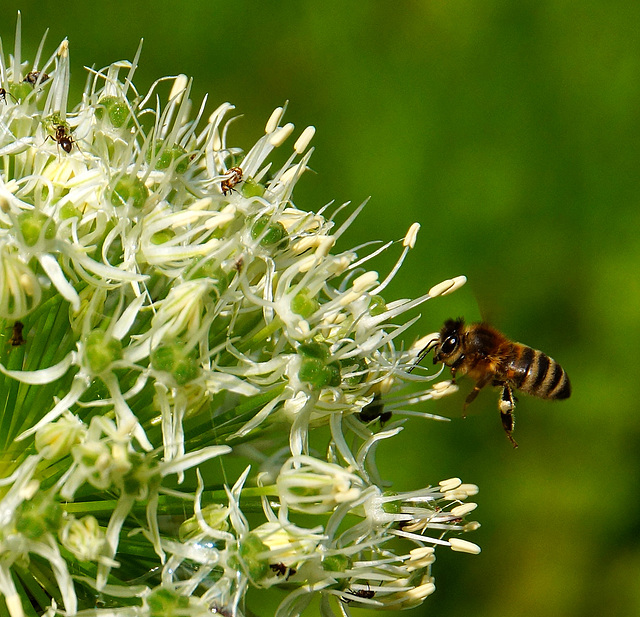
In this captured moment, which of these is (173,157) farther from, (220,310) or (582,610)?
(582,610)

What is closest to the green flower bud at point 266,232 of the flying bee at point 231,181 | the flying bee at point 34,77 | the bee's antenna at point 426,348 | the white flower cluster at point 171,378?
the white flower cluster at point 171,378

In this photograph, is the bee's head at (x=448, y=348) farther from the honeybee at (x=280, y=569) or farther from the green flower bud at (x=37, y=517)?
the green flower bud at (x=37, y=517)

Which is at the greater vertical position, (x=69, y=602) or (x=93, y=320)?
(x=93, y=320)

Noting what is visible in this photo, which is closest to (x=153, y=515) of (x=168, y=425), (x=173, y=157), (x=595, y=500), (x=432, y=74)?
(x=168, y=425)

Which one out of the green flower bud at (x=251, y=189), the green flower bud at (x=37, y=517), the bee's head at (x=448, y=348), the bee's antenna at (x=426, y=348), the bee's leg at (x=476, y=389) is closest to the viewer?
the green flower bud at (x=37, y=517)

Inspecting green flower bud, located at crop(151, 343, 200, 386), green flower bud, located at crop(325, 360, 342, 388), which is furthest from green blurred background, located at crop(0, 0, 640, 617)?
green flower bud, located at crop(151, 343, 200, 386)

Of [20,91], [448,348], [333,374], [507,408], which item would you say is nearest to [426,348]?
[448,348]
